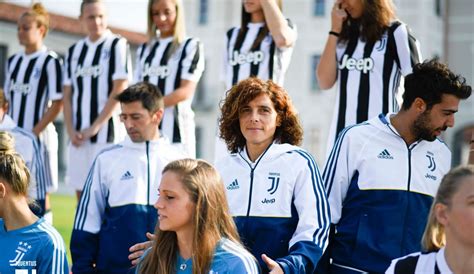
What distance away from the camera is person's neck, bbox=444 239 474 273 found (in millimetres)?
3447

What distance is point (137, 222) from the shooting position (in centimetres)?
576

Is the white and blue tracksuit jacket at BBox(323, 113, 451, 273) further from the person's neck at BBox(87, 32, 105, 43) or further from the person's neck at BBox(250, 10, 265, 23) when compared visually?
the person's neck at BBox(87, 32, 105, 43)

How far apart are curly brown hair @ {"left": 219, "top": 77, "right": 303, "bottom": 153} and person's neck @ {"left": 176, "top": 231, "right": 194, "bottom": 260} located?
111 centimetres

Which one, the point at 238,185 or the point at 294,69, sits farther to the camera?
the point at 294,69

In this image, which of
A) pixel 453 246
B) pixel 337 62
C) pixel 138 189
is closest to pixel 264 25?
pixel 337 62

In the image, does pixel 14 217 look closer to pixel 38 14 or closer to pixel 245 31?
pixel 245 31

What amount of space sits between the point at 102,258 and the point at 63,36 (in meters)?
29.9

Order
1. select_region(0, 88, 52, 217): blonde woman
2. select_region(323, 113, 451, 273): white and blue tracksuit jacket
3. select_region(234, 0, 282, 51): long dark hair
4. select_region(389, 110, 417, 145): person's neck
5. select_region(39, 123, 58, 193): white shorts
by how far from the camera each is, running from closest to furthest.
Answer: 1. select_region(323, 113, 451, 273): white and blue tracksuit jacket
2. select_region(389, 110, 417, 145): person's neck
3. select_region(234, 0, 282, 51): long dark hair
4. select_region(0, 88, 52, 217): blonde woman
5. select_region(39, 123, 58, 193): white shorts

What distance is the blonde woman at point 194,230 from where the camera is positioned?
3.96 meters

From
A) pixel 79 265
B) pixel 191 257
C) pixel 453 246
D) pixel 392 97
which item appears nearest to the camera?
pixel 453 246

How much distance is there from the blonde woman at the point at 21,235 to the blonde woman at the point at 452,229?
1852 mm

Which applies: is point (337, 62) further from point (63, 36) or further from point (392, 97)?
point (63, 36)

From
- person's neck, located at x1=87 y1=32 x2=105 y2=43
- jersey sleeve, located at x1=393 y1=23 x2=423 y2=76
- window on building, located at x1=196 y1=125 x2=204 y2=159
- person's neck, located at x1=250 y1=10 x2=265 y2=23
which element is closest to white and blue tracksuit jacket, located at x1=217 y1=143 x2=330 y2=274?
jersey sleeve, located at x1=393 y1=23 x2=423 y2=76

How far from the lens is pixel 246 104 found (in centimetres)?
493
